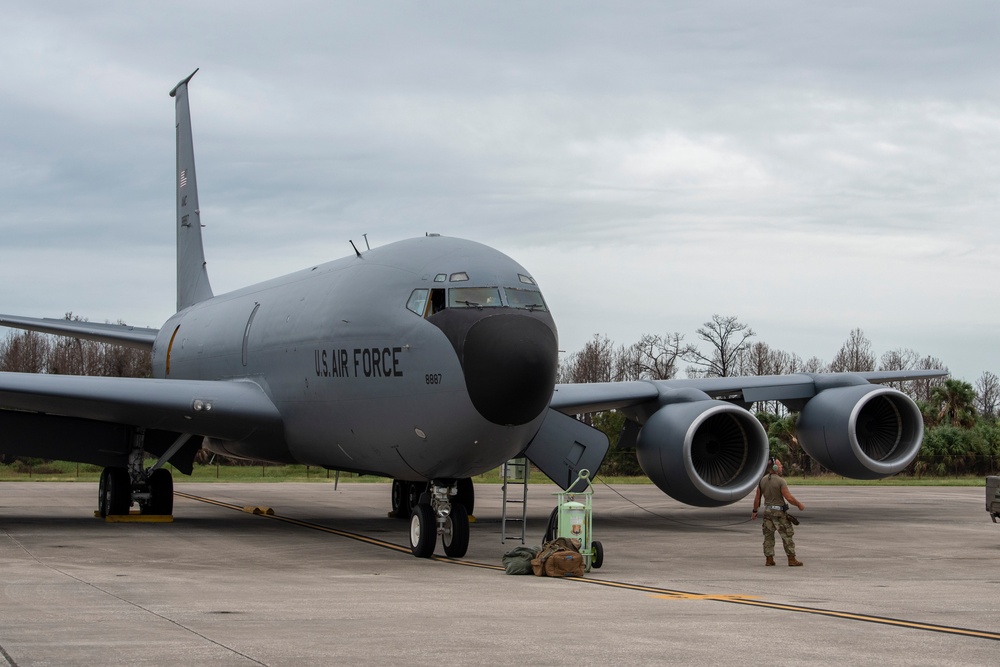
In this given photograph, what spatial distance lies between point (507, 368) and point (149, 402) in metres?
6.45

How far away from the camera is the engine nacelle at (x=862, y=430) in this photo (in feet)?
68.4

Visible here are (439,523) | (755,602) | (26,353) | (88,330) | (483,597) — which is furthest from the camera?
(26,353)

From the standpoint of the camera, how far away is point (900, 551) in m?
16.2

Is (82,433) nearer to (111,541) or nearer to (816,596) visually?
(111,541)

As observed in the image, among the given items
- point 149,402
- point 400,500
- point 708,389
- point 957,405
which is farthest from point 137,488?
point 957,405

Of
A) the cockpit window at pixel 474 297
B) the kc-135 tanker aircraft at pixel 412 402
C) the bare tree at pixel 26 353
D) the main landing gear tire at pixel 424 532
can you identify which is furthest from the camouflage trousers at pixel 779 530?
the bare tree at pixel 26 353

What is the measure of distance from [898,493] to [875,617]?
81.4 feet

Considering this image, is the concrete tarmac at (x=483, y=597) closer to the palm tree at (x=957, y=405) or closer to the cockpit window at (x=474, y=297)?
the cockpit window at (x=474, y=297)

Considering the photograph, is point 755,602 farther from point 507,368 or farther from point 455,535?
point 455,535

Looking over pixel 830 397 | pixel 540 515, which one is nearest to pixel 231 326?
pixel 540 515

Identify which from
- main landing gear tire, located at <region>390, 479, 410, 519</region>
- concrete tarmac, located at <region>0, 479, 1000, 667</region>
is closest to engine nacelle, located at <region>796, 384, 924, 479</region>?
concrete tarmac, located at <region>0, 479, 1000, 667</region>

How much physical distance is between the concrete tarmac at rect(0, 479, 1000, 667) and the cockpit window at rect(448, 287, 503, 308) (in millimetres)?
3005

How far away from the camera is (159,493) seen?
20516 millimetres

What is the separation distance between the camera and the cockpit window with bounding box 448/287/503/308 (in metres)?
14.5
